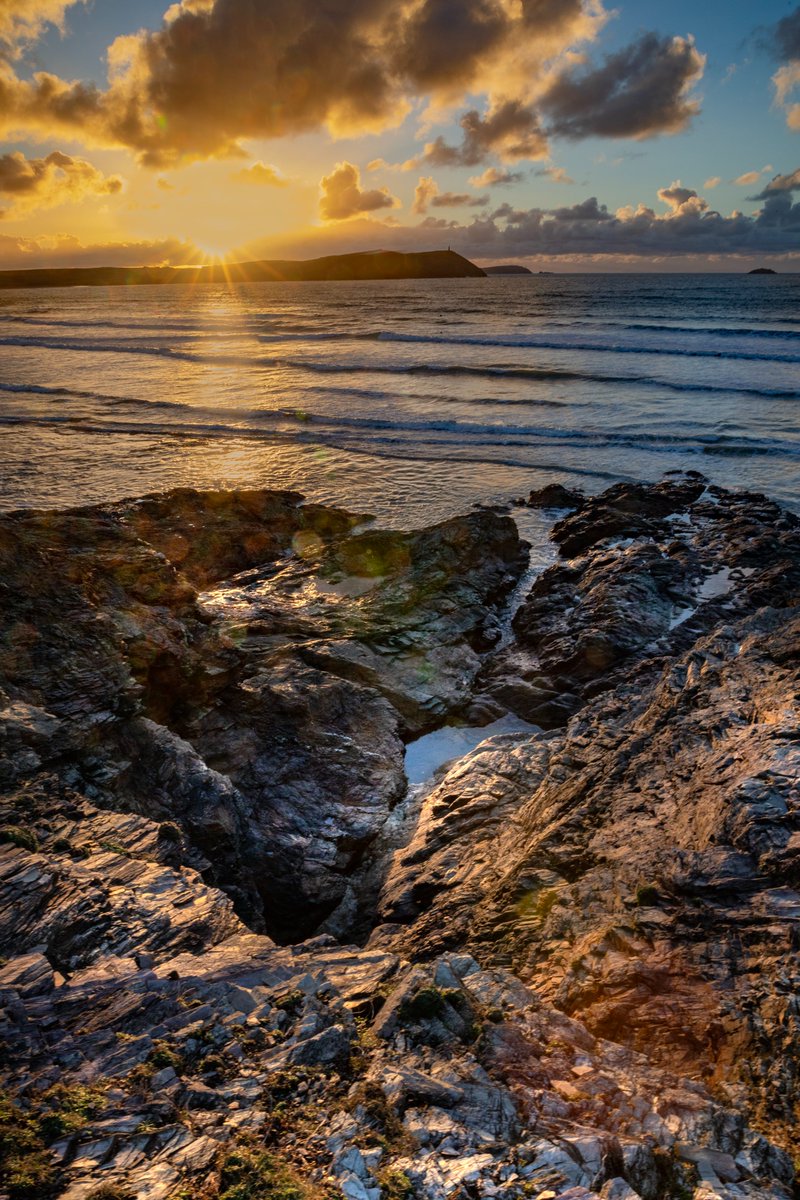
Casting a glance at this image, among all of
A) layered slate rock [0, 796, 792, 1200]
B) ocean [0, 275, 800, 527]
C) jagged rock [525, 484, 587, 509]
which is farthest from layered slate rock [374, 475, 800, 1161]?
ocean [0, 275, 800, 527]

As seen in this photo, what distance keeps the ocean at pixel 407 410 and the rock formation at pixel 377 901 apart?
11275 millimetres

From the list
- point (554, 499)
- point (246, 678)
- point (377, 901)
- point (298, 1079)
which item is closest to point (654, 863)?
point (298, 1079)

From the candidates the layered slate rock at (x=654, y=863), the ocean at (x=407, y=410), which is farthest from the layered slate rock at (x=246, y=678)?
the ocean at (x=407, y=410)

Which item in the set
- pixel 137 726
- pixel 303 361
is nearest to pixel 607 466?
pixel 137 726

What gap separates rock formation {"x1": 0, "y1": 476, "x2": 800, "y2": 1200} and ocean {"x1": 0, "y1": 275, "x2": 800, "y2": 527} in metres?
11.3

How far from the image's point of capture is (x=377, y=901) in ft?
29.8

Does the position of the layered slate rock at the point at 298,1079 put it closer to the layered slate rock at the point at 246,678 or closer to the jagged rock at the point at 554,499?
the layered slate rock at the point at 246,678

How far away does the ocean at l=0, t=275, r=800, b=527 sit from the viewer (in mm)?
26953

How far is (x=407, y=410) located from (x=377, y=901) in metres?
33.3

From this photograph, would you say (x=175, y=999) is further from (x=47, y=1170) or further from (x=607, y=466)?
(x=607, y=466)

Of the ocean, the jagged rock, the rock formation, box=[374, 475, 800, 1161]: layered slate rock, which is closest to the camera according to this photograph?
the rock formation

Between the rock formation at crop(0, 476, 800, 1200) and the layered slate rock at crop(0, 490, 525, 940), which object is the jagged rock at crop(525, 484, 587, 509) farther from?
the rock formation at crop(0, 476, 800, 1200)

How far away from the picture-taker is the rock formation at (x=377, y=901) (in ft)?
13.6

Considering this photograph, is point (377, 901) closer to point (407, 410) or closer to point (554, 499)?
point (554, 499)
